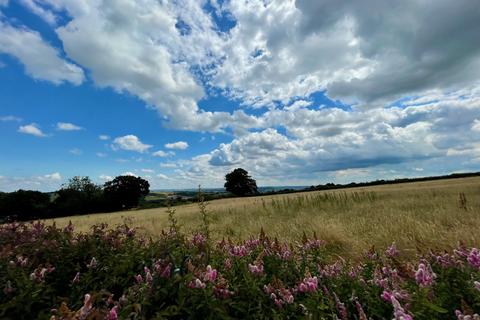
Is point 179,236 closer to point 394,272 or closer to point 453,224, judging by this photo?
point 394,272

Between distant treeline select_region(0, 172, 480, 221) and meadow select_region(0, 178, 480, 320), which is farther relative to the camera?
distant treeline select_region(0, 172, 480, 221)

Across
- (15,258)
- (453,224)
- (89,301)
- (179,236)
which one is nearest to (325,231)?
(453,224)

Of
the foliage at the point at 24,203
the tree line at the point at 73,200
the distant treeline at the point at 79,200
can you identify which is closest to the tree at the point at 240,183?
the distant treeline at the point at 79,200

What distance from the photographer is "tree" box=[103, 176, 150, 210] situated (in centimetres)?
7244

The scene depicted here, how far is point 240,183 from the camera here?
80.7 m

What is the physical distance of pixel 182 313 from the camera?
91.0 inches

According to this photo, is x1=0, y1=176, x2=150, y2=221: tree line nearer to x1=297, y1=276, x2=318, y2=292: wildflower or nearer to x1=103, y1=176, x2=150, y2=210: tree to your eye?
x1=103, y1=176, x2=150, y2=210: tree

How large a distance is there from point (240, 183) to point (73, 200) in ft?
126

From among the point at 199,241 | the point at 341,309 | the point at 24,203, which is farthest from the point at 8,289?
the point at 24,203

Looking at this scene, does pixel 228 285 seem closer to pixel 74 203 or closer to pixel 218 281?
pixel 218 281

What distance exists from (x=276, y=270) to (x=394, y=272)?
1168 mm

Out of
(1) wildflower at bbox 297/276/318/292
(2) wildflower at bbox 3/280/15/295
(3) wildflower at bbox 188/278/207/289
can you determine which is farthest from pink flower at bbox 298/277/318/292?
(2) wildflower at bbox 3/280/15/295

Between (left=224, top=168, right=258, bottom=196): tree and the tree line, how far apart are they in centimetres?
2051

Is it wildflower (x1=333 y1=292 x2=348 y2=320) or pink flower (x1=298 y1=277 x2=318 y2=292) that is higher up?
pink flower (x1=298 y1=277 x2=318 y2=292)
